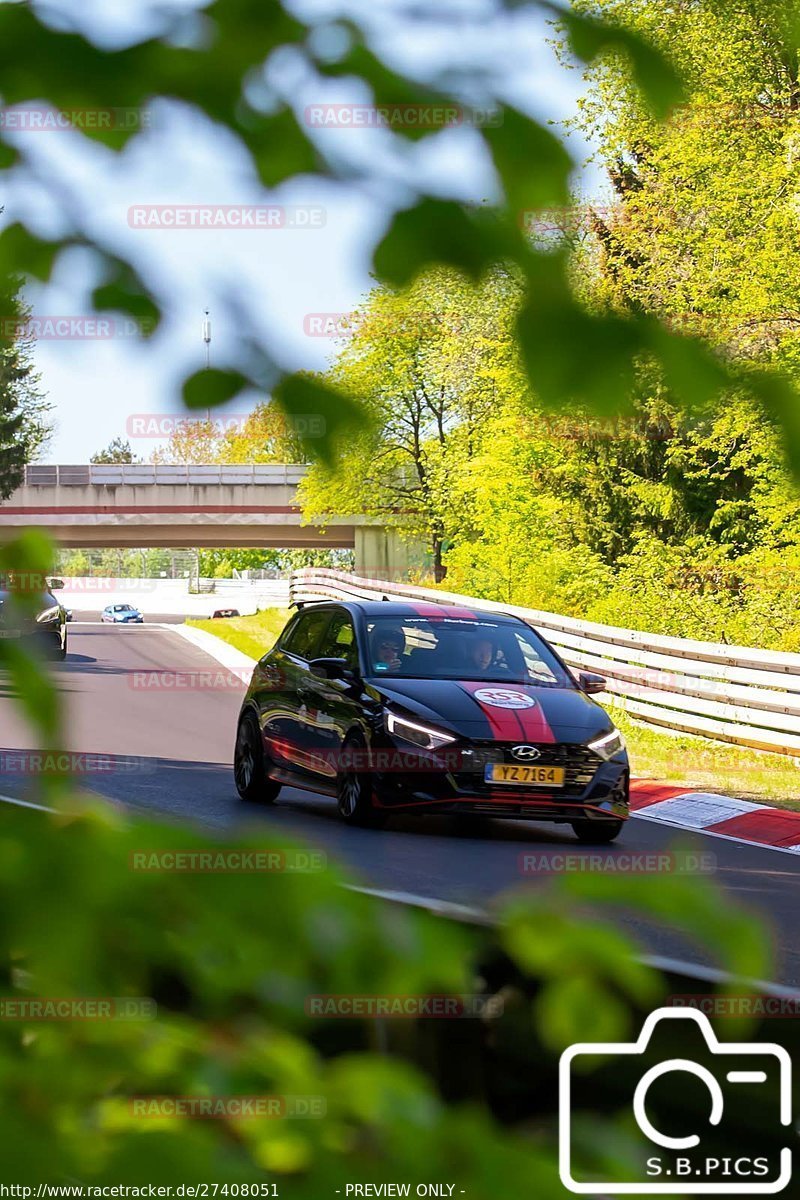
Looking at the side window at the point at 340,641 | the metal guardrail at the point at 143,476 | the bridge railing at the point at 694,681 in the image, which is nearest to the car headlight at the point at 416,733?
the side window at the point at 340,641

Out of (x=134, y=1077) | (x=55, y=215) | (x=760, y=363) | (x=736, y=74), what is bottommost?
(x=134, y=1077)

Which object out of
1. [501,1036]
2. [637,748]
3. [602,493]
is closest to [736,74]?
[602,493]

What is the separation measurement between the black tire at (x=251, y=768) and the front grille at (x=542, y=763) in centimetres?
266

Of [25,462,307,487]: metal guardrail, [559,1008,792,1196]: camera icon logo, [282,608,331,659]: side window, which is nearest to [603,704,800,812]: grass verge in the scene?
[282,608,331,659]: side window

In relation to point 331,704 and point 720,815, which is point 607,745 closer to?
point 331,704

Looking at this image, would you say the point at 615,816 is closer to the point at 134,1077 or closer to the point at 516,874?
the point at 516,874

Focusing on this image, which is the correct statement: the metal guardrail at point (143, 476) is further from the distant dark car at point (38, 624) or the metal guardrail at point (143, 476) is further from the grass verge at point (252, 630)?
the distant dark car at point (38, 624)

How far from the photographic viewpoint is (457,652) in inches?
501

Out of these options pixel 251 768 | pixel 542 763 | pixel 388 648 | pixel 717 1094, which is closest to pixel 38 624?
pixel 717 1094

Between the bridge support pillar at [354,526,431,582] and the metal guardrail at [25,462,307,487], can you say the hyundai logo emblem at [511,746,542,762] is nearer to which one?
the bridge support pillar at [354,526,431,582]

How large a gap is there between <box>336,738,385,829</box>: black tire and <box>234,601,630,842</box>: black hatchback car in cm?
1

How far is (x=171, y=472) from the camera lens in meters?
61.3

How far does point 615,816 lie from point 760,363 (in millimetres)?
11202

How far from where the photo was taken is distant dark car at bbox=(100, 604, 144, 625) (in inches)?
3789
